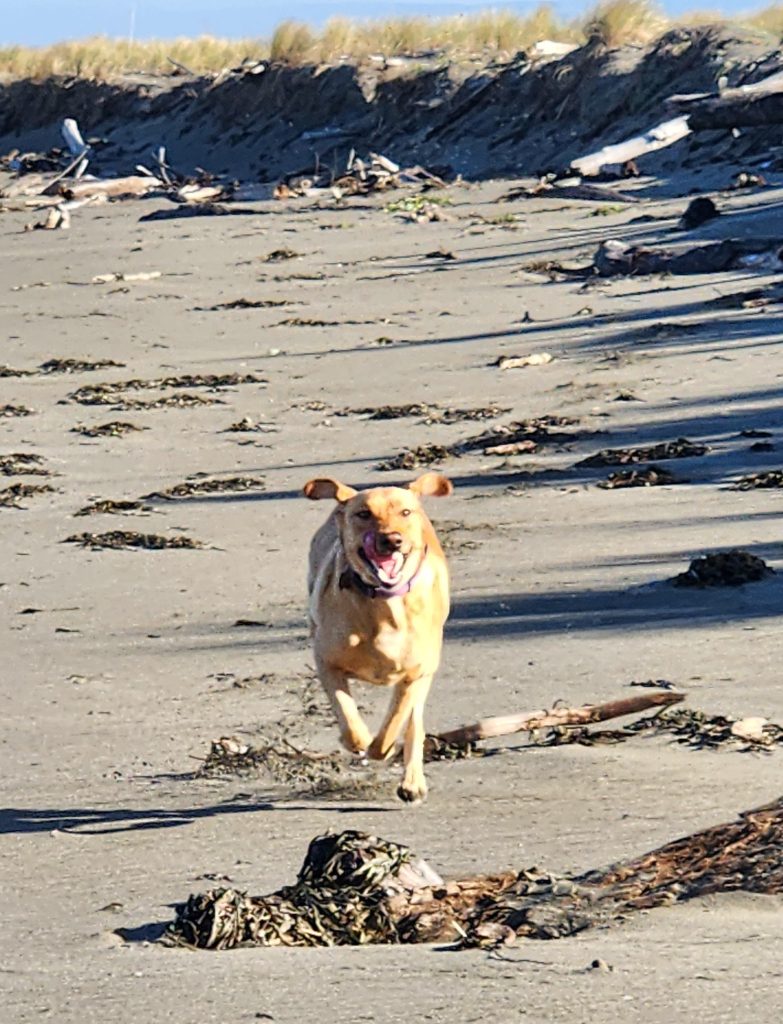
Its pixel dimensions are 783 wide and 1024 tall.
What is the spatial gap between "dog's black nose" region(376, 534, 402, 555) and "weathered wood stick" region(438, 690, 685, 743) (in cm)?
85

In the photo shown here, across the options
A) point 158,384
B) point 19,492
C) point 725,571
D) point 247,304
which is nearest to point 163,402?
point 158,384

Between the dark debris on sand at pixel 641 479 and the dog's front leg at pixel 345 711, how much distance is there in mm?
5412

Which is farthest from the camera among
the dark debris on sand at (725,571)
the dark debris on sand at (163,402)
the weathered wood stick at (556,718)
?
the dark debris on sand at (163,402)

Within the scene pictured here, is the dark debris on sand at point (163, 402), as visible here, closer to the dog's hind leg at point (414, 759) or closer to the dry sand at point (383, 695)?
the dry sand at point (383, 695)

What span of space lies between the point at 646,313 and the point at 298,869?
44.5ft

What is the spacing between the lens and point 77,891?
573 cm

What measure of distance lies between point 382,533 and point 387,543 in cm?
4

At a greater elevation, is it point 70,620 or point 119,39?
point 119,39

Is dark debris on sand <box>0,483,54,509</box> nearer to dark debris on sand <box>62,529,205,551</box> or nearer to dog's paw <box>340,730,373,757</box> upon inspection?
dark debris on sand <box>62,529,205,551</box>

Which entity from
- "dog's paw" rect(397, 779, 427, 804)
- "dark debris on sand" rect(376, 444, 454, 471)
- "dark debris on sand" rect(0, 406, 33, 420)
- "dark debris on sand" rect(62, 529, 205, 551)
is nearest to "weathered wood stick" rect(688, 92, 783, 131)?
"dark debris on sand" rect(0, 406, 33, 420)

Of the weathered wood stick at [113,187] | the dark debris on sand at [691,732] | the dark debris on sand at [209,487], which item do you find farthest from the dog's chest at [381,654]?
the weathered wood stick at [113,187]

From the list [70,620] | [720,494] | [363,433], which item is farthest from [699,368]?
[70,620]

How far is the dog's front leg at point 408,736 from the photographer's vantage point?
6.57 meters

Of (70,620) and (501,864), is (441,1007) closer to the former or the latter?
(501,864)
